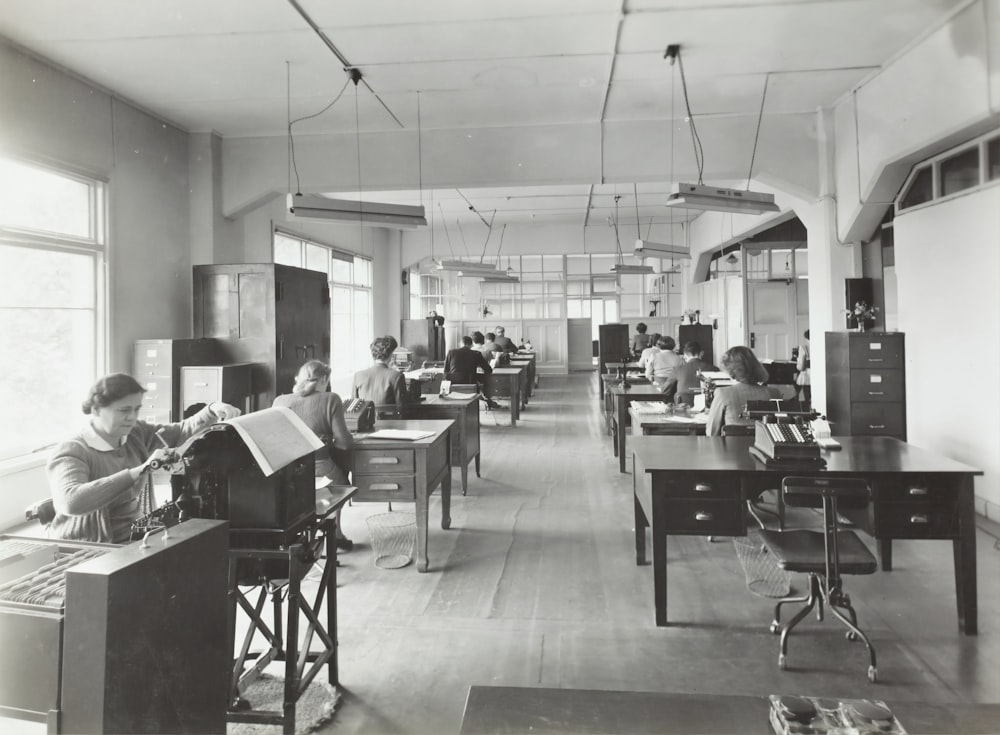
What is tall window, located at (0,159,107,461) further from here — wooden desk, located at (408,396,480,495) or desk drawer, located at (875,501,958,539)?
desk drawer, located at (875,501,958,539)

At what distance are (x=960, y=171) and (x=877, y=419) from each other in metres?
2.19

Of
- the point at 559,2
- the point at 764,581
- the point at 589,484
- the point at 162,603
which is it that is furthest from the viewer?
the point at 589,484

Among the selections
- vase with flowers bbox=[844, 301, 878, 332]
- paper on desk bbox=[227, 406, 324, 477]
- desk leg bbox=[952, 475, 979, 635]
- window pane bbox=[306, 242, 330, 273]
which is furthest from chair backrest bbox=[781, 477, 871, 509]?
window pane bbox=[306, 242, 330, 273]

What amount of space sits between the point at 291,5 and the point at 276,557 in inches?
158

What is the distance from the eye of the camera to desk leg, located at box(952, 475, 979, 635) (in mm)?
2947

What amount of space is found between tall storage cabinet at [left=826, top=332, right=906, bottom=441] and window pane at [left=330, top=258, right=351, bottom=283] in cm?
898

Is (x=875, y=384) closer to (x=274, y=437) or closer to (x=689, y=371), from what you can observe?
(x=689, y=371)

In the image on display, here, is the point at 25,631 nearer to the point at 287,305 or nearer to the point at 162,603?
the point at 162,603

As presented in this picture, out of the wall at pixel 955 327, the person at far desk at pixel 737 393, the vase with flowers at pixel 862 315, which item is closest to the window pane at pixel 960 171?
the wall at pixel 955 327

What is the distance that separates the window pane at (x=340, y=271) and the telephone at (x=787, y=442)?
33.5ft

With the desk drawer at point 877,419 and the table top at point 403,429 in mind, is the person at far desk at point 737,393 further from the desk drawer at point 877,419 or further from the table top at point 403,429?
the desk drawer at point 877,419

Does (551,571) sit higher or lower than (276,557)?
lower

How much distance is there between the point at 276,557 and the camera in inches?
85.1

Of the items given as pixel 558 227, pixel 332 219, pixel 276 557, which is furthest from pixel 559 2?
pixel 558 227
